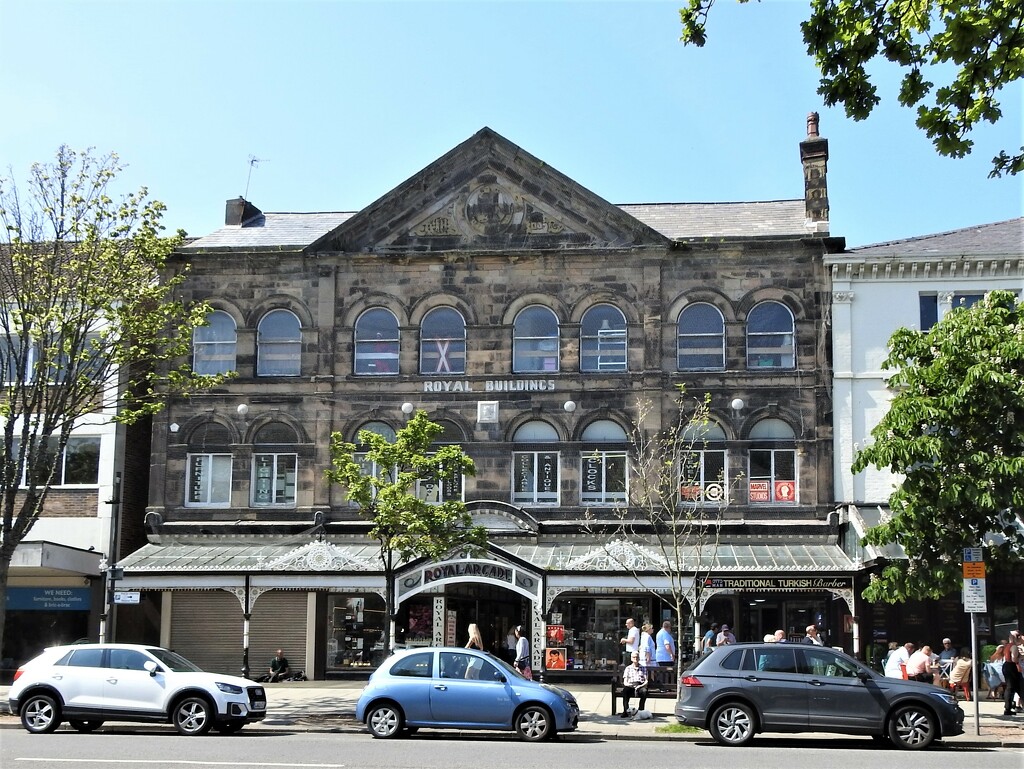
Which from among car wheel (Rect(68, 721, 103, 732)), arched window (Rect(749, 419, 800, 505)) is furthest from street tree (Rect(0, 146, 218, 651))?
arched window (Rect(749, 419, 800, 505))

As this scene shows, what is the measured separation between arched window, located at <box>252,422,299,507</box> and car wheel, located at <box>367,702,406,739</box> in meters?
12.8

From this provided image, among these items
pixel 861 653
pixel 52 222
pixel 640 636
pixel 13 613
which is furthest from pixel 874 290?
pixel 13 613

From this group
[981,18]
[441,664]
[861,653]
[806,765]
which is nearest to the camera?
[981,18]

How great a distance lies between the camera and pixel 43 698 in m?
18.5

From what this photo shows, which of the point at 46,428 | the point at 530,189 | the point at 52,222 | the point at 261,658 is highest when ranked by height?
the point at 530,189

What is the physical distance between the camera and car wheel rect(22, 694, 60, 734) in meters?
18.4

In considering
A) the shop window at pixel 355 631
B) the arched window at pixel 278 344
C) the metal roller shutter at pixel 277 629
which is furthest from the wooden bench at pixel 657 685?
the arched window at pixel 278 344

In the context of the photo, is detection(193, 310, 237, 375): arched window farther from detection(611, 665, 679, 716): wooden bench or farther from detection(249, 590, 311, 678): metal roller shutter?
detection(611, 665, 679, 716): wooden bench

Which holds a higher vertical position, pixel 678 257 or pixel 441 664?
pixel 678 257

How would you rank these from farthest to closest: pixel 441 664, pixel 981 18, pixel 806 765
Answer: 1. pixel 441 664
2. pixel 806 765
3. pixel 981 18

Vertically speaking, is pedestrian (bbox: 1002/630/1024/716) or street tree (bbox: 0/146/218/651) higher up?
street tree (bbox: 0/146/218/651)

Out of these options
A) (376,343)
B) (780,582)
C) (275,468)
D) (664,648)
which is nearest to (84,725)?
(664,648)

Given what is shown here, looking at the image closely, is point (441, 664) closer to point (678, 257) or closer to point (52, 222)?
point (52, 222)

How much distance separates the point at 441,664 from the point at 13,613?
1708cm
